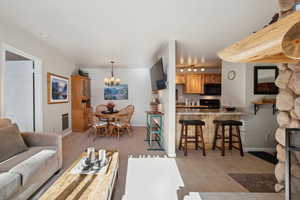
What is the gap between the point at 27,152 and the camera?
→ 85.0 inches

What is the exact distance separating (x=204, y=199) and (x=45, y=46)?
15.0ft

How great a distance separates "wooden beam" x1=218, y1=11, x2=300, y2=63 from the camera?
0.86m

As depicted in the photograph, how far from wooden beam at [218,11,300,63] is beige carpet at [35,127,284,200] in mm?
1833

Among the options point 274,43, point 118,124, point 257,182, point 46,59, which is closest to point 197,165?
point 257,182

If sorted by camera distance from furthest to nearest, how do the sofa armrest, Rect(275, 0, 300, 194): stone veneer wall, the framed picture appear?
the framed picture → the sofa armrest → Rect(275, 0, 300, 194): stone veneer wall

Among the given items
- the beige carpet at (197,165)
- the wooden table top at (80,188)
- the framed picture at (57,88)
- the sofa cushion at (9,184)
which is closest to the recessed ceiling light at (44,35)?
the framed picture at (57,88)

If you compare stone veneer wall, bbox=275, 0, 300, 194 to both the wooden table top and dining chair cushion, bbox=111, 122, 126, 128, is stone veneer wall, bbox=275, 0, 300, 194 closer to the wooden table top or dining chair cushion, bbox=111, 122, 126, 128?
the wooden table top

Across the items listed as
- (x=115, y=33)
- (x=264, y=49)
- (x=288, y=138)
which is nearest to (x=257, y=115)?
(x=288, y=138)

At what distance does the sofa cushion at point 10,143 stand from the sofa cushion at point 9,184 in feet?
1.92

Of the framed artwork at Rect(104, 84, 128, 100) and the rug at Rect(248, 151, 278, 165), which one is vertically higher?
the framed artwork at Rect(104, 84, 128, 100)

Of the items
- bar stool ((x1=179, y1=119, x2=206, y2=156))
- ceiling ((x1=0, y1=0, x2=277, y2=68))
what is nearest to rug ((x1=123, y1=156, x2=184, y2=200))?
bar stool ((x1=179, y1=119, x2=206, y2=156))

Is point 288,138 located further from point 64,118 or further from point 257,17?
point 64,118

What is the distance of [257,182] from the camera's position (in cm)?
227

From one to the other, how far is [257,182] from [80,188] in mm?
2530
